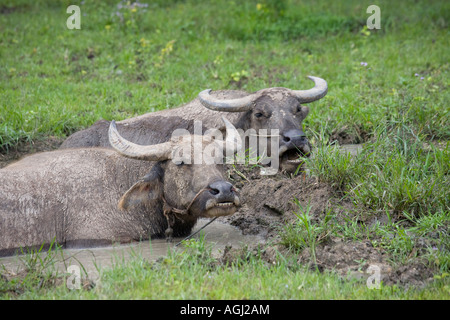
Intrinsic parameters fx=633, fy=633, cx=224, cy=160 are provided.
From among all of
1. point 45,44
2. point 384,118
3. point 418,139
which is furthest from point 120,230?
point 45,44

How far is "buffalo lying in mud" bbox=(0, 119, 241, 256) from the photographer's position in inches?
238

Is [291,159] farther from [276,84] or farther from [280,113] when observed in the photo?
[276,84]

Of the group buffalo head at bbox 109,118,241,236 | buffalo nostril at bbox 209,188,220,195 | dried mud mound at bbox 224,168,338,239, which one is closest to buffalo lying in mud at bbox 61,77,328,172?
dried mud mound at bbox 224,168,338,239

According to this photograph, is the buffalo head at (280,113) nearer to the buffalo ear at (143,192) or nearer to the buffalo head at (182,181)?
the buffalo head at (182,181)

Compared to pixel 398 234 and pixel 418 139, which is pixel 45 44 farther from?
pixel 398 234

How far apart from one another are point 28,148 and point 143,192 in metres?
3.01

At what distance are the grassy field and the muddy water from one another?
0.48 meters

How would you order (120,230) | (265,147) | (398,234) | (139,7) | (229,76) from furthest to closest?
(139,7) → (229,76) → (265,147) → (120,230) → (398,234)

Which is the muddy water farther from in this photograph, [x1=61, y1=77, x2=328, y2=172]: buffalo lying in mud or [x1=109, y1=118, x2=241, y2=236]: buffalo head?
[x1=61, y1=77, x2=328, y2=172]: buffalo lying in mud

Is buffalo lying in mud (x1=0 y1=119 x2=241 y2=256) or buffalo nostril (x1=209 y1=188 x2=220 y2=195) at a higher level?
buffalo nostril (x1=209 y1=188 x2=220 y2=195)

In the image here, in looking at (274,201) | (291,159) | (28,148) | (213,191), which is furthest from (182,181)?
(28,148)

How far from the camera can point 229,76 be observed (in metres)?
10.7

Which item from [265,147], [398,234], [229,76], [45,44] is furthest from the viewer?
[45,44]

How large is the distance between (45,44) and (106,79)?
6.97ft
